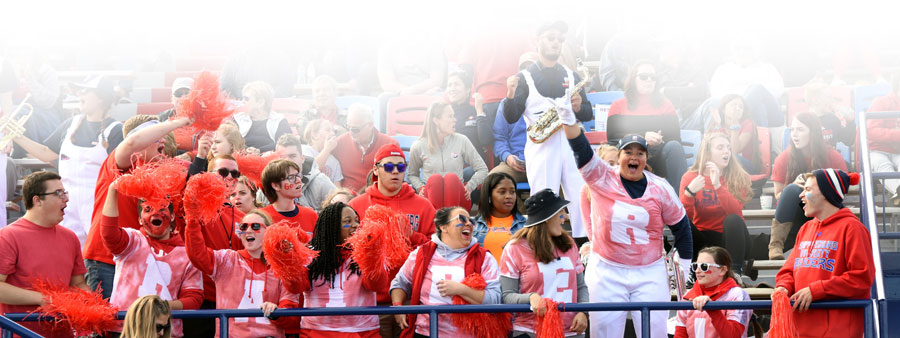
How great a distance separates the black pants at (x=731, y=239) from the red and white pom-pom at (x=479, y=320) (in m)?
2.33

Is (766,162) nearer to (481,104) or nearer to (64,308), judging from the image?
(481,104)

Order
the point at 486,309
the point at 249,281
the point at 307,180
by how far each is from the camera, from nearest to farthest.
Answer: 1. the point at 486,309
2. the point at 249,281
3. the point at 307,180

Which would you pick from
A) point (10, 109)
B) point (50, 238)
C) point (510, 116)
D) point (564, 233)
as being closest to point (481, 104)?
point (510, 116)

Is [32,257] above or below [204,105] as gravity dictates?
below

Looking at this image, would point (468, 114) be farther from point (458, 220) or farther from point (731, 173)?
point (458, 220)

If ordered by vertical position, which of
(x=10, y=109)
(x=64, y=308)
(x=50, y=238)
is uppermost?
(x=10, y=109)

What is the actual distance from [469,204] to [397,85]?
8.73 feet

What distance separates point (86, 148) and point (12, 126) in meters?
1.92

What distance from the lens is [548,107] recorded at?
23.1 feet

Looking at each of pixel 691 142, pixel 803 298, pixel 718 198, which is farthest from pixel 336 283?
pixel 691 142

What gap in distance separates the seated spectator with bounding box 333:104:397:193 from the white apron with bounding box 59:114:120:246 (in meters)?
1.77

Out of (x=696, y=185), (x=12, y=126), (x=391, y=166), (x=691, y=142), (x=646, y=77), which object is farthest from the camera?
(x=12, y=126)

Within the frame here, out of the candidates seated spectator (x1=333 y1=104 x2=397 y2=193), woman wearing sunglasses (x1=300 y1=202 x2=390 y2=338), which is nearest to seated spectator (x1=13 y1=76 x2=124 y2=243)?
seated spectator (x1=333 y1=104 x2=397 y2=193)

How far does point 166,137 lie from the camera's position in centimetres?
557
